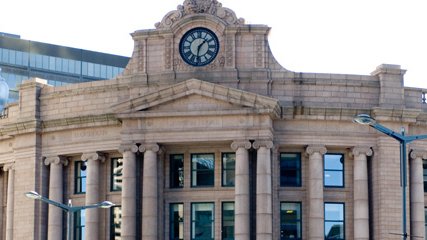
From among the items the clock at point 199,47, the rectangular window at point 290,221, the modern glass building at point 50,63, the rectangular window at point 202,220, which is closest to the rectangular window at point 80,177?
the rectangular window at point 202,220

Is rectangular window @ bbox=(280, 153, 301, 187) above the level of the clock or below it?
below

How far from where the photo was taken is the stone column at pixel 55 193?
7594 centimetres

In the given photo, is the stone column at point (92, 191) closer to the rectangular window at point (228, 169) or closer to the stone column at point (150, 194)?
the stone column at point (150, 194)

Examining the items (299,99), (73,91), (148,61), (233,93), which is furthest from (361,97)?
(73,91)

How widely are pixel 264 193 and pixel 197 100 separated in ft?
21.6

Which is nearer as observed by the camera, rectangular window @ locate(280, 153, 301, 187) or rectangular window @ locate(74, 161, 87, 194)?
rectangular window @ locate(280, 153, 301, 187)

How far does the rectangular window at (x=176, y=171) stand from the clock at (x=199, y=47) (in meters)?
5.57

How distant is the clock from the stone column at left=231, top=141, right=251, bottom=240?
20.6ft

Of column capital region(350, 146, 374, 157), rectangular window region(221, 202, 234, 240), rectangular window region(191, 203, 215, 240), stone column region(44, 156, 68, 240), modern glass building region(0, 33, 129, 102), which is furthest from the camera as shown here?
modern glass building region(0, 33, 129, 102)

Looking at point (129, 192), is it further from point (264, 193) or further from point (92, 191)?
point (264, 193)

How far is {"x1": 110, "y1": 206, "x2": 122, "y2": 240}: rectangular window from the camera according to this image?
7444 centimetres

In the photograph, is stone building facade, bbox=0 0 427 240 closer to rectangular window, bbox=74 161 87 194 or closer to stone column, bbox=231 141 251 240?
stone column, bbox=231 141 251 240

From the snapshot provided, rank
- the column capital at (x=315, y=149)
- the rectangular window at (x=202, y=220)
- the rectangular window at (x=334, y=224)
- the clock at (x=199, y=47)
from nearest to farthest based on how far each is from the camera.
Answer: the column capital at (x=315, y=149) → the rectangular window at (x=202, y=220) → the rectangular window at (x=334, y=224) → the clock at (x=199, y=47)

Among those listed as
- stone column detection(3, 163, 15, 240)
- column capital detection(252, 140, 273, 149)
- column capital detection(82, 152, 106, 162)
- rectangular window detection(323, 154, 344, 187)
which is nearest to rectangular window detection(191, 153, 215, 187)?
column capital detection(252, 140, 273, 149)
